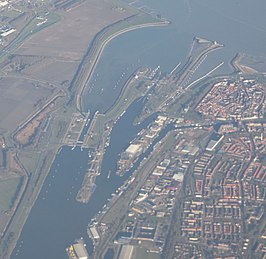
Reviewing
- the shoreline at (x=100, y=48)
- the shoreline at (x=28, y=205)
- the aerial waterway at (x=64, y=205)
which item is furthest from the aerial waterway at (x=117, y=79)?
the shoreline at (x=100, y=48)

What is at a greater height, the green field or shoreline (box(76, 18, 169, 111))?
shoreline (box(76, 18, 169, 111))

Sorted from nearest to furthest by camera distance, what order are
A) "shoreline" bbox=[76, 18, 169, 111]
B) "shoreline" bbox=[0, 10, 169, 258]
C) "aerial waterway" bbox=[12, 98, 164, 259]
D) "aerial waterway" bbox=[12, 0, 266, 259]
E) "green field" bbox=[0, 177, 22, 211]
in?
1. "aerial waterway" bbox=[12, 98, 164, 259]
2. "shoreline" bbox=[0, 10, 169, 258]
3. "aerial waterway" bbox=[12, 0, 266, 259]
4. "green field" bbox=[0, 177, 22, 211]
5. "shoreline" bbox=[76, 18, 169, 111]

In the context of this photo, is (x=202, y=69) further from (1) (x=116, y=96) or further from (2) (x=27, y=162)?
(2) (x=27, y=162)

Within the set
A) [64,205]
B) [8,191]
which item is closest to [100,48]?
[8,191]

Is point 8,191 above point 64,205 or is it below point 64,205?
above

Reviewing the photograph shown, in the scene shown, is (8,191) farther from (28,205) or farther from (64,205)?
(64,205)

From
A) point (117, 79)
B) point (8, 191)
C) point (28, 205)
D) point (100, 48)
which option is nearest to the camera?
point (28, 205)

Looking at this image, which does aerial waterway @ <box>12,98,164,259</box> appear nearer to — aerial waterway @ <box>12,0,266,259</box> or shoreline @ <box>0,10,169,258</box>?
aerial waterway @ <box>12,0,266,259</box>

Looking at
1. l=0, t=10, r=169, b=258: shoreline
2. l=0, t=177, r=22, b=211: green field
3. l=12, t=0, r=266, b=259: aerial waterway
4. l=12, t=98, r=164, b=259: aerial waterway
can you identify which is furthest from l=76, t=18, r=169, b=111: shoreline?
l=0, t=177, r=22, b=211: green field

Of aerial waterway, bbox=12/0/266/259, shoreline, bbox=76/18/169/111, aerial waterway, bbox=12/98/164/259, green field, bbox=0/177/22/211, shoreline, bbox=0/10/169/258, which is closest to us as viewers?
aerial waterway, bbox=12/98/164/259
